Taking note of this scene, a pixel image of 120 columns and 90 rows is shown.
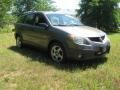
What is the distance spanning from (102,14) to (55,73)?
23.9 meters

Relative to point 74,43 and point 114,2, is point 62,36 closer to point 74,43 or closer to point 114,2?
point 74,43

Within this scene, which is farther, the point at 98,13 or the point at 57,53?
the point at 98,13

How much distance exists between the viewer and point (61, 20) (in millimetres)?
9977

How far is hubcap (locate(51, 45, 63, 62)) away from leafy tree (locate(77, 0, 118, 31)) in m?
21.8

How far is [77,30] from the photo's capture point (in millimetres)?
8938

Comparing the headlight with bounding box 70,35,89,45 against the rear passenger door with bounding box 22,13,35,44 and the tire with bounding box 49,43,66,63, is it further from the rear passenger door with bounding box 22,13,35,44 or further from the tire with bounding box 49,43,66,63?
the rear passenger door with bounding box 22,13,35,44

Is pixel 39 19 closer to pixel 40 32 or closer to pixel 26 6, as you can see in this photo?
pixel 40 32

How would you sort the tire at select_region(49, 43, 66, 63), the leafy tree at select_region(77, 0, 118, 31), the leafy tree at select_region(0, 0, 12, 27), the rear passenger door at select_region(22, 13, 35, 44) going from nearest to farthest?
1. the tire at select_region(49, 43, 66, 63)
2. the rear passenger door at select_region(22, 13, 35, 44)
3. the leafy tree at select_region(0, 0, 12, 27)
4. the leafy tree at select_region(77, 0, 118, 31)

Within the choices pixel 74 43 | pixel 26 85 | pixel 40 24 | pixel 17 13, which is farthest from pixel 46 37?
pixel 17 13

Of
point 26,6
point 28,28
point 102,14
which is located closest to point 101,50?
point 28,28

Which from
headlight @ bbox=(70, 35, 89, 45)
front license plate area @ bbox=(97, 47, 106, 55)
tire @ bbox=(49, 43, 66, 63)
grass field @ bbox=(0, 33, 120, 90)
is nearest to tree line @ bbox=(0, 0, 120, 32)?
grass field @ bbox=(0, 33, 120, 90)

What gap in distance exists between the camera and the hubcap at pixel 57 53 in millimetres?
8921

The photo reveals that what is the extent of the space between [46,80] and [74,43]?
1.73 m

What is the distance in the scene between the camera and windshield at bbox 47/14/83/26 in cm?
975
